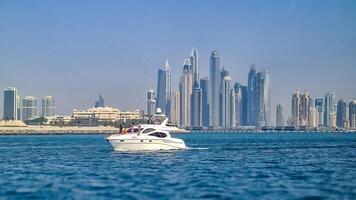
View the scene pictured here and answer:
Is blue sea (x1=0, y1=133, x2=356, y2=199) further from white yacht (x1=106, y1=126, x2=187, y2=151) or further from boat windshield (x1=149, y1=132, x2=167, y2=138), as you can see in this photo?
boat windshield (x1=149, y1=132, x2=167, y2=138)

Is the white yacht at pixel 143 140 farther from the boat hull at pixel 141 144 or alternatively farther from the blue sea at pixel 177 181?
the blue sea at pixel 177 181

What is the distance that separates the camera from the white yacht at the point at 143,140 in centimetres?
8156

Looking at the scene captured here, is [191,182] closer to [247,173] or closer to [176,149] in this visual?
[247,173]

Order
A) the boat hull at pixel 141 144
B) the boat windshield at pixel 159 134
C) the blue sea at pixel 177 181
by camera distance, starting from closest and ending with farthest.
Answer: the blue sea at pixel 177 181, the boat hull at pixel 141 144, the boat windshield at pixel 159 134

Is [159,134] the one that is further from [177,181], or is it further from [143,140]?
[177,181]

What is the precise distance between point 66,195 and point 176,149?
161ft

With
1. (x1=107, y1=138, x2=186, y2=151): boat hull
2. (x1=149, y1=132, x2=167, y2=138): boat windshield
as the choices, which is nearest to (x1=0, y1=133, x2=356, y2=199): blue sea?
(x1=107, y1=138, x2=186, y2=151): boat hull

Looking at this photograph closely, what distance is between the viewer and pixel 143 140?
8144cm

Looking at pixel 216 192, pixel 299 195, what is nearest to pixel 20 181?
pixel 216 192

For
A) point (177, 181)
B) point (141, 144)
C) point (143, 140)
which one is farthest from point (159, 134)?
point (177, 181)

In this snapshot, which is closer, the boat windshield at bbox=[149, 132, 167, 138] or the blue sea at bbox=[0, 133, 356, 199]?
the blue sea at bbox=[0, 133, 356, 199]

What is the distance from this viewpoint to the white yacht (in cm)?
8156

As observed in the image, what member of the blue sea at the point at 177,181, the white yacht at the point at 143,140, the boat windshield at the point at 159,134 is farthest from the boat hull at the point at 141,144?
the blue sea at the point at 177,181

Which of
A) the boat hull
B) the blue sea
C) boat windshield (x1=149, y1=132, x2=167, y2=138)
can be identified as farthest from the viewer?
boat windshield (x1=149, y1=132, x2=167, y2=138)
